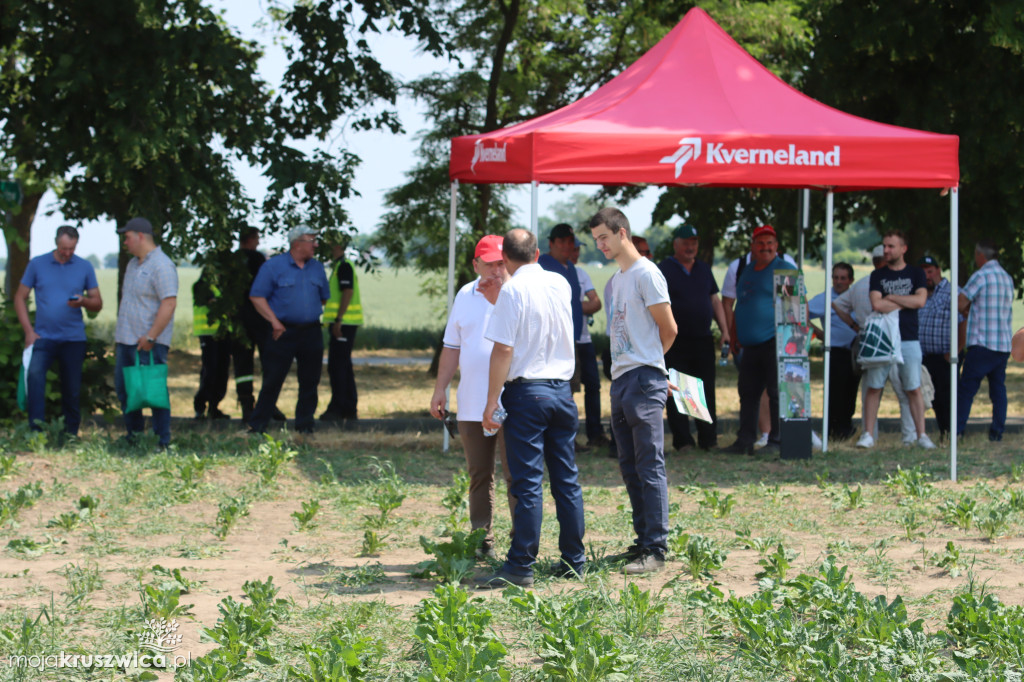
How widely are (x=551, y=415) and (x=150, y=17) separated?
24.2ft

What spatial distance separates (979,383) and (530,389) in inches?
260

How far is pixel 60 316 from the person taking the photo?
9258 mm

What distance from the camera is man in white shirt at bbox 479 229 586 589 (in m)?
5.18

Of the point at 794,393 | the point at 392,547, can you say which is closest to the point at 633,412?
the point at 392,547

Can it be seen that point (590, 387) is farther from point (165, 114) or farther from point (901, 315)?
point (165, 114)

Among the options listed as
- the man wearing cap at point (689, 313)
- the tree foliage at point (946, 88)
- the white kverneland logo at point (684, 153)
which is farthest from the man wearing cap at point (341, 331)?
the tree foliage at point (946, 88)

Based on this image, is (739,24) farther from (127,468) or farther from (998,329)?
(127,468)

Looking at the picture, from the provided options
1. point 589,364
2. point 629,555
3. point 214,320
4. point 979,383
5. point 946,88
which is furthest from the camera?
point 946,88

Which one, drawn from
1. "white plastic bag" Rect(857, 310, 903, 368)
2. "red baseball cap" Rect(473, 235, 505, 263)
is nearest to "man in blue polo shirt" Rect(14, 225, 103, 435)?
"red baseball cap" Rect(473, 235, 505, 263)

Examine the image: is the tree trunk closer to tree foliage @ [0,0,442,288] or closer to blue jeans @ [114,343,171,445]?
tree foliage @ [0,0,442,288]

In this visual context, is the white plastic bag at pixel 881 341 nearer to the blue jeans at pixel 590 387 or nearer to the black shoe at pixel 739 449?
the black shoe at pixel 739 449

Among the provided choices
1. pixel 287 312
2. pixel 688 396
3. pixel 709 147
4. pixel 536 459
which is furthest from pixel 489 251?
pixel 287 312

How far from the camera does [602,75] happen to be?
756 inches

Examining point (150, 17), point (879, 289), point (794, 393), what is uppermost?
point (150, 17)
